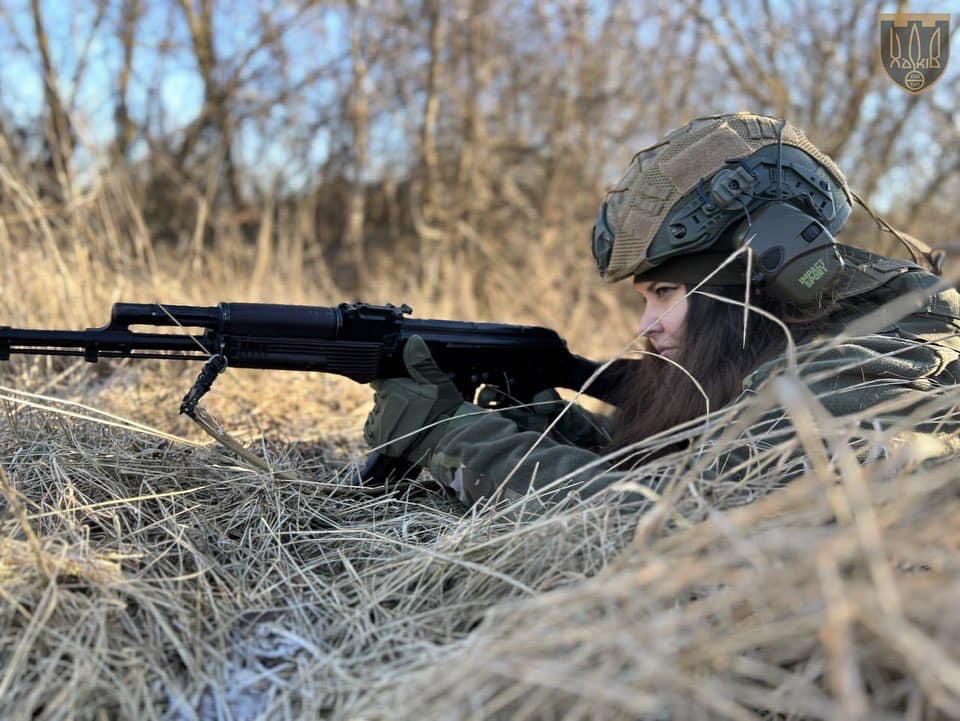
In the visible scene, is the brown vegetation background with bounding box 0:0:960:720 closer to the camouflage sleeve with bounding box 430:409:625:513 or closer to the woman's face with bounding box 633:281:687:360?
the camouflage sleeve with bounding box 430:409:625:513

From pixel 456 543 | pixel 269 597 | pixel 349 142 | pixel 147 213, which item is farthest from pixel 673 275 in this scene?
pixel 147 213

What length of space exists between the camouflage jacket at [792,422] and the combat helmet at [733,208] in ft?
0.68

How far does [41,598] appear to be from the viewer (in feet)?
5.26

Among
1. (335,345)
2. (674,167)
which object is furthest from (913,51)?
(335,345)

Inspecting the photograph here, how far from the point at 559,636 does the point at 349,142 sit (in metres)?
9.75

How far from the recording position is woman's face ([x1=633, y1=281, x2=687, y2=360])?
2465 mm

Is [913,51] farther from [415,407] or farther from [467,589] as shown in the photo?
[467,589]

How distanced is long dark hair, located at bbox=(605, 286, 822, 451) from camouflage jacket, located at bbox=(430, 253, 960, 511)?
0.13 m

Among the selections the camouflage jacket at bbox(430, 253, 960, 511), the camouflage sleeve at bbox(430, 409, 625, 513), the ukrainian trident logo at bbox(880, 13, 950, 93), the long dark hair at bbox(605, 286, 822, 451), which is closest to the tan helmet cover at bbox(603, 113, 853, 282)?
the long dark hair at bbox(605, 286, 822, 451)

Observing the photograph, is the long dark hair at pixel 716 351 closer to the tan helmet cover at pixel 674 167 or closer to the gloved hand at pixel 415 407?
the tan helmet cover at pixel 674 167

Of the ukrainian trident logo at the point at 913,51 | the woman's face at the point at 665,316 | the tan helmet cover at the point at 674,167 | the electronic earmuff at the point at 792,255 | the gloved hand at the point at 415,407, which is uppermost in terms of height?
the ukrainian trident logo at the point at 913,51

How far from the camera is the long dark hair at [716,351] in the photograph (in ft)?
7.66

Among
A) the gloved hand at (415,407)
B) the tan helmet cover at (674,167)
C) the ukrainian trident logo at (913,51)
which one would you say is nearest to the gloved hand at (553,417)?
the gloved hand at (415,407)

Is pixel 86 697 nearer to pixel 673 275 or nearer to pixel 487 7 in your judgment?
pixel 673 275
